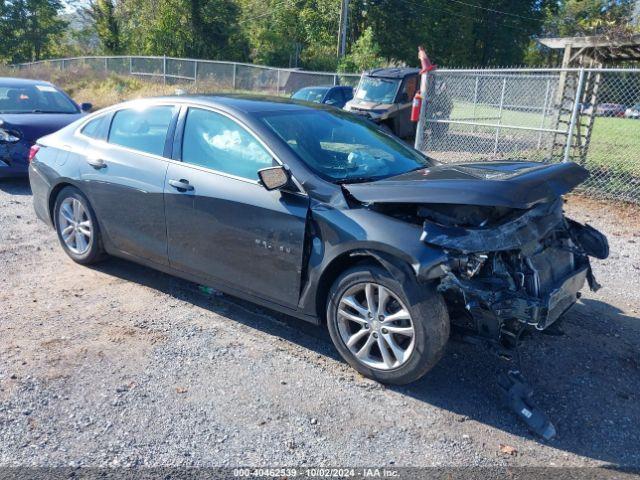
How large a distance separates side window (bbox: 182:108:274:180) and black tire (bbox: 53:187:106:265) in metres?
1.26

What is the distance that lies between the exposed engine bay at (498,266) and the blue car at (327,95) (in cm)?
1361

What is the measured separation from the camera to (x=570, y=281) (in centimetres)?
372

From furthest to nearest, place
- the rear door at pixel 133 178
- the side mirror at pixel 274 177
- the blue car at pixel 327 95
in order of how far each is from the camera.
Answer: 1. the blue car at pixel 327 95
2. the rear door at pixel 133 178
3. the side mirror at pixel 274 177

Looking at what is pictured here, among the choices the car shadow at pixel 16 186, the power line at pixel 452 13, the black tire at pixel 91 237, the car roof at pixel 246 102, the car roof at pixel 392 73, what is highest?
the power line at pixel 452 13

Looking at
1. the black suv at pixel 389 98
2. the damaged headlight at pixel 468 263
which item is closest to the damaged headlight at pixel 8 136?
the damaged headlight at pixel 468 263

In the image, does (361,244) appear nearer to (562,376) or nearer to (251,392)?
(251,392)

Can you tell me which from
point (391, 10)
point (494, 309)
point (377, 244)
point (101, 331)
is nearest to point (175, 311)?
point (101, 331)

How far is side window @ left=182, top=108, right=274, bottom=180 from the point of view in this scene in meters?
4.09

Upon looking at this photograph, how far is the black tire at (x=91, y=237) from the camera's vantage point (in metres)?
5.13

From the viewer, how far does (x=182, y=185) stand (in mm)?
4344

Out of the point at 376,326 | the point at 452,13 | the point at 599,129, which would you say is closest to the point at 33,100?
the point at 376,326

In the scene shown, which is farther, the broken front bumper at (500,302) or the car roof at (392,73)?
the car roof at (392,73)

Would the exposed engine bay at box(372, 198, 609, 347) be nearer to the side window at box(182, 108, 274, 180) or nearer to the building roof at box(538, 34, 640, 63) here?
the side window at box(182, 108, 274, 180)

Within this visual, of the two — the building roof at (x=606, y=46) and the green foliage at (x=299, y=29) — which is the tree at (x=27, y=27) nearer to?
the green foliage at (x=299, y=29)
